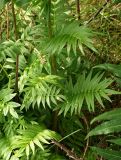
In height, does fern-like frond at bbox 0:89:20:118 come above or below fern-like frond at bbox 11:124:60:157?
above

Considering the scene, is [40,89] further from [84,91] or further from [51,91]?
[84,91]

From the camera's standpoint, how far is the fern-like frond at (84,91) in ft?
9.24

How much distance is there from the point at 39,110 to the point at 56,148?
327 mm

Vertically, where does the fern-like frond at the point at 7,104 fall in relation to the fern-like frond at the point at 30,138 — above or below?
above

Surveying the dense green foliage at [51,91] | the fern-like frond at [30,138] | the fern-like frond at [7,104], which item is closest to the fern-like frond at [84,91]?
the dense green foliage at [51,91]

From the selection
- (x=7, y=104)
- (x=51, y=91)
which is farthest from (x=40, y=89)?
(x=7, y=104)

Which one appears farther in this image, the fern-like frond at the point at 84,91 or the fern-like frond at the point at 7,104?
the fern-like frond at the point at 7,104

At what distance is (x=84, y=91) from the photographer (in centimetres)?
294

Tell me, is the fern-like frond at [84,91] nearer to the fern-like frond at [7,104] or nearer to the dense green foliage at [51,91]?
the dense green foliage at [51,91]

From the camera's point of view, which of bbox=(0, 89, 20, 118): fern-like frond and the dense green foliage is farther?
bbox=(0, 89, 20, 118): fern-like frond

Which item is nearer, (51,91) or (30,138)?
(30,138)

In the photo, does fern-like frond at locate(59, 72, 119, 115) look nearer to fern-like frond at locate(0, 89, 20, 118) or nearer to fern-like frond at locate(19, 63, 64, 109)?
fern-like frond at locate(19, 63, 64, 109)

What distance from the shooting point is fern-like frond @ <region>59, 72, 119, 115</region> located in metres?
2.82

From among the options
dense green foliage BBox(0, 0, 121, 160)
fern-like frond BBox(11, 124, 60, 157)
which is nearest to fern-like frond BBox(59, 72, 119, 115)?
dense green foliage BBox(0, 0, 121, 160)
